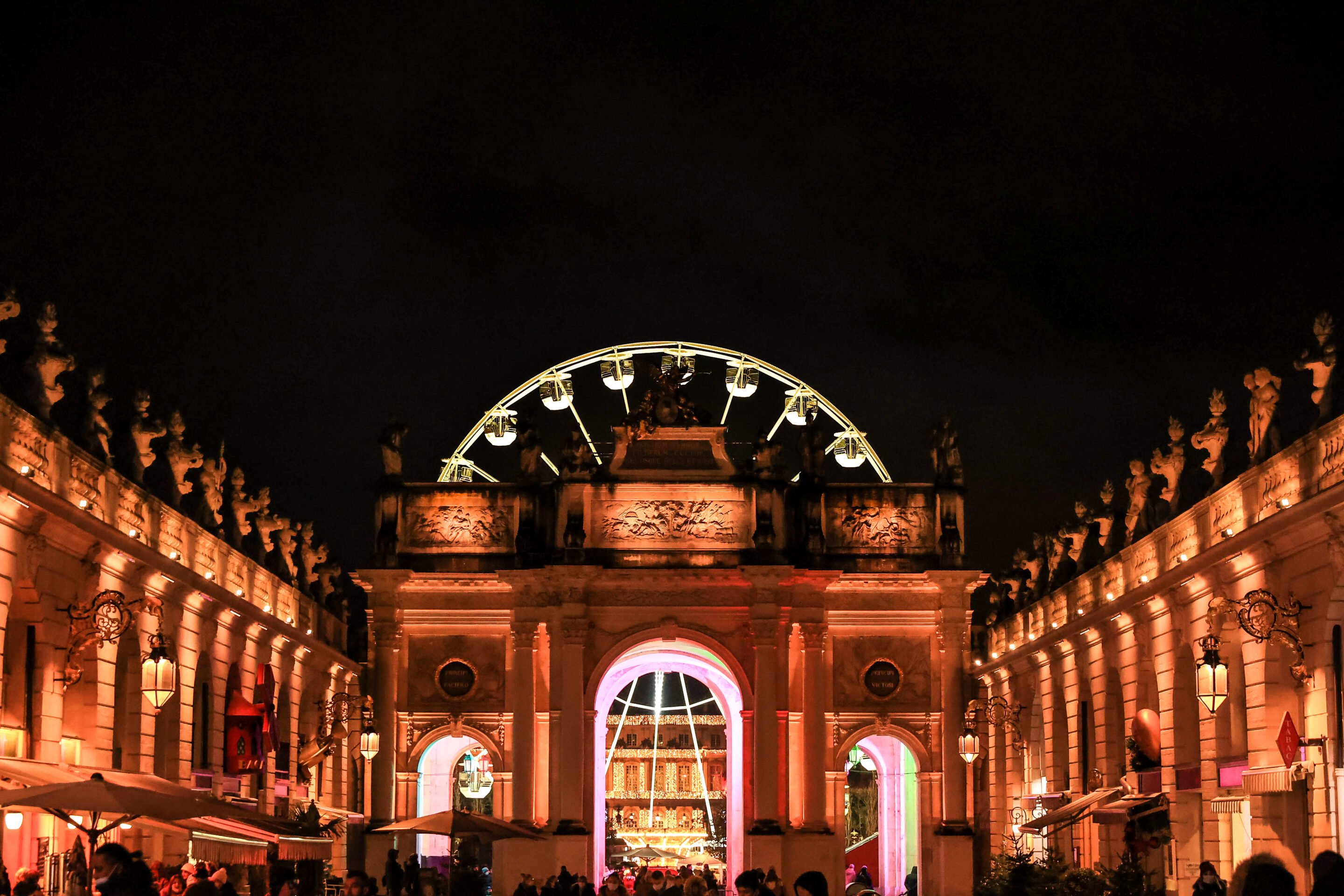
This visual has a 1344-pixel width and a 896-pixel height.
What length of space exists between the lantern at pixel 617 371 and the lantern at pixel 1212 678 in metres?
26.4

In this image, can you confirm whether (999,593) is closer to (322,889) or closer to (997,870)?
(997,870)

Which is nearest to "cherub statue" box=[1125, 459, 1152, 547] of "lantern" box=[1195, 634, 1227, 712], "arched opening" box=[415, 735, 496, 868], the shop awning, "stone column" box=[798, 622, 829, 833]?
the shop awning

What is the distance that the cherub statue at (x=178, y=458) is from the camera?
3931cm

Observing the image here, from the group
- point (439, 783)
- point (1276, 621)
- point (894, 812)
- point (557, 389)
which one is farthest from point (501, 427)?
point (1276, 621)

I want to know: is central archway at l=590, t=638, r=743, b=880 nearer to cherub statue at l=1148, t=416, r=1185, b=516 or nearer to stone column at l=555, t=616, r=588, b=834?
stone column at l=555, t=616, r=588, b=834

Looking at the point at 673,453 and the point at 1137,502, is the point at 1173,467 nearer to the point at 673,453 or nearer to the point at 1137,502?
the point at 1137,502

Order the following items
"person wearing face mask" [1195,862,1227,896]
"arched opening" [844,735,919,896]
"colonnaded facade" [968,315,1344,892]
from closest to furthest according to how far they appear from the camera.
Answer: "person wearing face mask" [1195,862,1227,896], "colonnaded facade" [968,315,1344,892], "arched opening" [844,735,919,896]

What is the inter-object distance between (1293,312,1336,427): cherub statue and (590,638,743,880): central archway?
21.8 meters

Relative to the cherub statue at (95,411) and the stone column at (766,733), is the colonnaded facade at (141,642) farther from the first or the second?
the stone column at (766,733)

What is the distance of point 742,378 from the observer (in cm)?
5319

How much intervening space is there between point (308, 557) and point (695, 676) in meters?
12.9

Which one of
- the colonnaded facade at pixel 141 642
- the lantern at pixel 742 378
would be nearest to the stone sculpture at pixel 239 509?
the colonnaded facade at pixel 141 642

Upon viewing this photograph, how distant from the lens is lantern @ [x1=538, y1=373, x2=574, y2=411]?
53.0 metres

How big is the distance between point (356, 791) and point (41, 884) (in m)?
36.2
